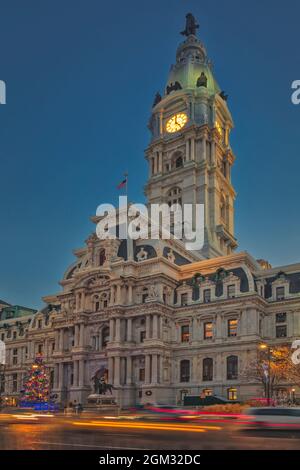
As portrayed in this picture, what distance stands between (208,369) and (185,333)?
6194mm

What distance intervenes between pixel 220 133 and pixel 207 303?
50.8 m

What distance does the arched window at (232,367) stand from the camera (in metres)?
63.9

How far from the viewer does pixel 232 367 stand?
64.4m

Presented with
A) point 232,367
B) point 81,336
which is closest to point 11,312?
point 81,336

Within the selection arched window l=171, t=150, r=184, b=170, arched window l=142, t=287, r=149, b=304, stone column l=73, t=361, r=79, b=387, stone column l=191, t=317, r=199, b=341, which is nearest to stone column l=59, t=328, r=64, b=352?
stone column l=73, t=361, r=79, b=387

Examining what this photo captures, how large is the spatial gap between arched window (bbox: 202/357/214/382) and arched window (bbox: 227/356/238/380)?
248 cm

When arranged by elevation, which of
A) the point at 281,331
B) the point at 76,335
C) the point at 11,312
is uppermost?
the point at 11,312

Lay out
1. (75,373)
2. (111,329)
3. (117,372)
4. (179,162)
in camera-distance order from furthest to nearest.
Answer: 1. (179,162)
2. (75,373)
3. (111,329)
4. (117,372)

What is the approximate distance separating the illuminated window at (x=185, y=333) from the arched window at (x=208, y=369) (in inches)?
165

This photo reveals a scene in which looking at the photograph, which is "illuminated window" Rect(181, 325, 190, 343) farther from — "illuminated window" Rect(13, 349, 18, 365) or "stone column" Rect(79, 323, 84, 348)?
"illuminated window" Rect(13, 349, 18, 365)

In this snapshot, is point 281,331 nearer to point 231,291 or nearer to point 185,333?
point 231,291

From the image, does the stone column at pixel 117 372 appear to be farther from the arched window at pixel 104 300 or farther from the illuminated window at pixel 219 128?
the illuminated window at pixel 219 128

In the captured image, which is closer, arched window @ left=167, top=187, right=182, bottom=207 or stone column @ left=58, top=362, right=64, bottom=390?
stone column @ left=58, top=362, right=64, bottom=390

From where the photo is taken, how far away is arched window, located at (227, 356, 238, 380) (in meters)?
63.9
